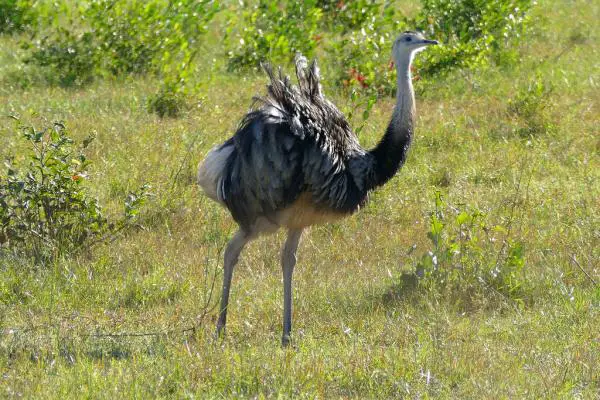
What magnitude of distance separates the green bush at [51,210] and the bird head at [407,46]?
68.1 inches

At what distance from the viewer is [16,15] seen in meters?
11.7

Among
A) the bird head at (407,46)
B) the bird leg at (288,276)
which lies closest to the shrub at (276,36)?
the bird head at (407,46)

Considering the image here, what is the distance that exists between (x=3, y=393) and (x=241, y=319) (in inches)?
63.0

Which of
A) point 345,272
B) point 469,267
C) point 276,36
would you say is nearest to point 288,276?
point 345,272

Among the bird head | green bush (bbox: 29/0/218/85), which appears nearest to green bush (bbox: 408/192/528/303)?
the bird head

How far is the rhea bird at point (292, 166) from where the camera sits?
5.70 meters

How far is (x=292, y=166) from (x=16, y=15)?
22.5ft

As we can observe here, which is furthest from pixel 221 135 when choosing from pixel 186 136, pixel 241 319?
pixel 241 319

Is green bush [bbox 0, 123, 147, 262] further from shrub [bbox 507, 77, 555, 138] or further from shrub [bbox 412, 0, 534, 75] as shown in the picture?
shrub [bbox 412, 0, 534, 75]

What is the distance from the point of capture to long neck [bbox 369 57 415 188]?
5.99 m

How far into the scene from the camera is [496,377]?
4906 mm

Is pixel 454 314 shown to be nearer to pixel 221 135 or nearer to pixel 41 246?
pixel 41 246

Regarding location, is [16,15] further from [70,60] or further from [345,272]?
[345,272]

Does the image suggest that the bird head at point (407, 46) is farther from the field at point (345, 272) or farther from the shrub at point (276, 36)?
the shrub at point (276, 36)
